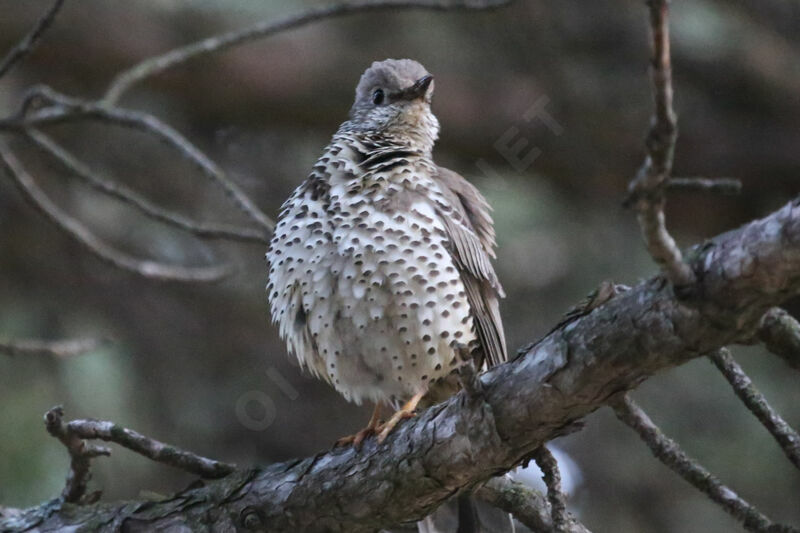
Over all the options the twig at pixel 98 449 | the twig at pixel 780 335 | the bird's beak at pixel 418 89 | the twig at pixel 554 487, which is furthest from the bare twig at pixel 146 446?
the twig at pixel 780 335

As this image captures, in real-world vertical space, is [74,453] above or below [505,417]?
above

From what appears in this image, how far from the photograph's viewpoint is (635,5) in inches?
319

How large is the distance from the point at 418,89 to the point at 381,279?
1243 mm

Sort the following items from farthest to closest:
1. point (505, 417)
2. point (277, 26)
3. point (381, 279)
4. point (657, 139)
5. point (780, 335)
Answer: point (277, 26) < point (381, 279) < point (505, 417) < point (780, 335) < point (657, 139)

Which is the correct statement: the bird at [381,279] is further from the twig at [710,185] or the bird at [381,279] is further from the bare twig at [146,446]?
the twig at [710,185]

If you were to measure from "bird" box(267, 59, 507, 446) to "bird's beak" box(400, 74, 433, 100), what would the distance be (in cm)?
33

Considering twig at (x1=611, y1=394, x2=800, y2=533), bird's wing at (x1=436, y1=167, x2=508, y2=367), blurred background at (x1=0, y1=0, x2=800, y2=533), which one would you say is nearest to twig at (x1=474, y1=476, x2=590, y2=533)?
twig at (x1=611, y1=394, x2=800, y2=533)

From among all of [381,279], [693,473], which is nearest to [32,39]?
[381,279]

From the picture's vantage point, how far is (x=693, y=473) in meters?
3.13

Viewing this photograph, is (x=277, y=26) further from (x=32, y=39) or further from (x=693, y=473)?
(x=693, y=473)

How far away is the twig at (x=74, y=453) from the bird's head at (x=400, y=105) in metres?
1.98

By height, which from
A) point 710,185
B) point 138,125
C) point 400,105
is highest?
point 138,125

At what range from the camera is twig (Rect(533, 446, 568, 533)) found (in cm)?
310

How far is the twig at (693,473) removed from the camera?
9.78 ft
